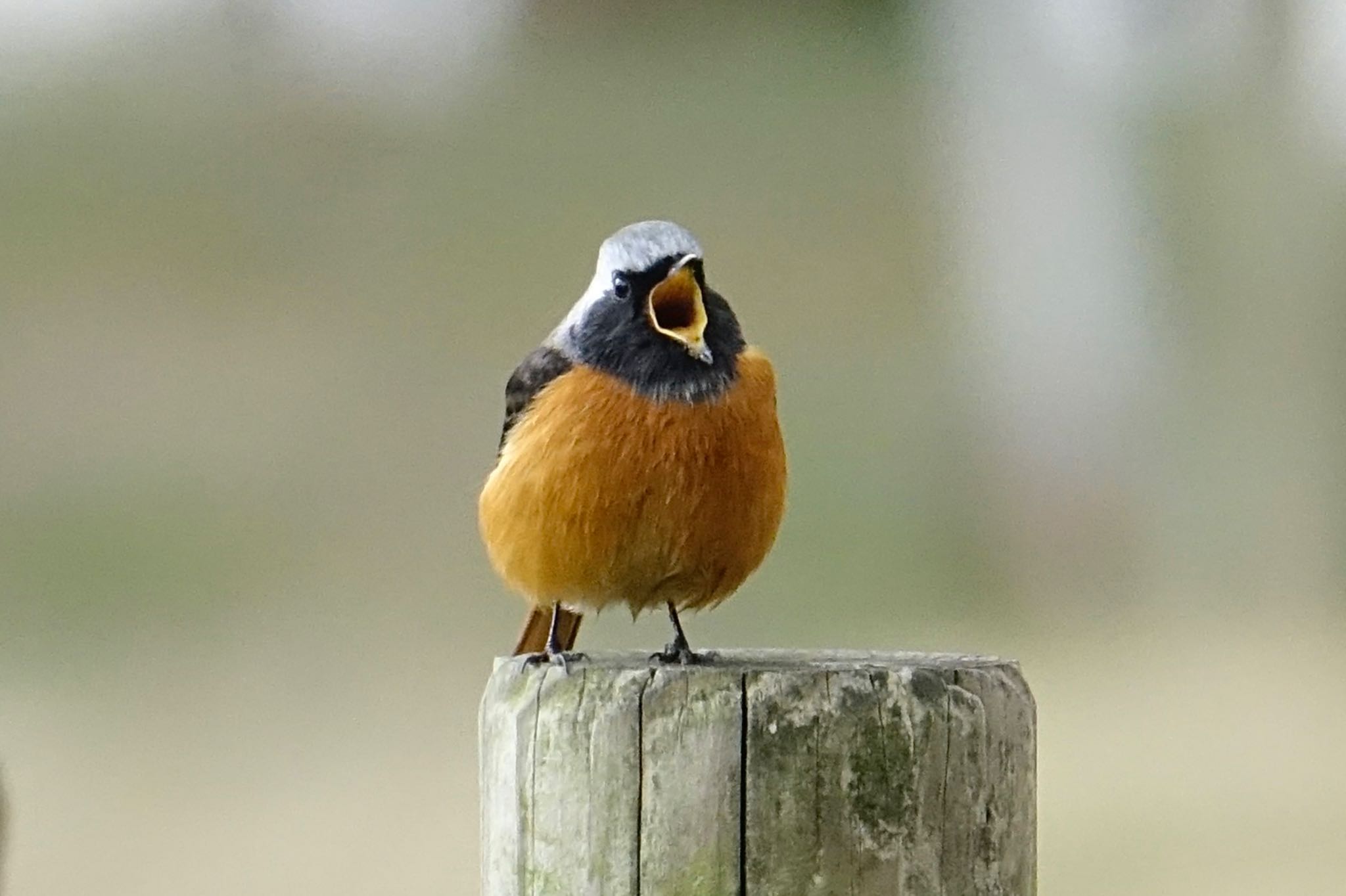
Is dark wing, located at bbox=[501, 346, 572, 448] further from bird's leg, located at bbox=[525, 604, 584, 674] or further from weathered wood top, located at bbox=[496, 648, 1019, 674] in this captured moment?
weathered wood top, located at bbox=[496, 648, 1019, 674]

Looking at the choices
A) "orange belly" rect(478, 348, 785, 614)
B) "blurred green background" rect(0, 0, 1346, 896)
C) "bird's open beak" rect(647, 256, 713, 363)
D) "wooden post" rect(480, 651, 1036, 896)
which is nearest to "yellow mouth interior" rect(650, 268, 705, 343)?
"bird's open beak" rect(647, 256, 713, 363)

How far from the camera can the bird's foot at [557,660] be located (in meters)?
1.75

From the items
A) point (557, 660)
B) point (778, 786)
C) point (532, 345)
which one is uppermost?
point (532, 345)

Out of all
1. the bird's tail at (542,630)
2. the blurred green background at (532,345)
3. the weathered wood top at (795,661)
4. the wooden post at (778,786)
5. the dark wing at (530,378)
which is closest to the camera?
the wooden post at (778,786)

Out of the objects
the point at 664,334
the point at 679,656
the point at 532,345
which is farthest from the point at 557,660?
the point at 532,345

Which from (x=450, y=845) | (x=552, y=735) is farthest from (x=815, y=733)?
(x=450, y=845)

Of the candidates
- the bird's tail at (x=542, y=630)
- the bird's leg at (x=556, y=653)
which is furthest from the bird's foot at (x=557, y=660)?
the bird's tail at (x=542, y=630)

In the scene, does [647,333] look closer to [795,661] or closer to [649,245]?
[649,245]

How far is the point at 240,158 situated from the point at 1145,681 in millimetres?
3350

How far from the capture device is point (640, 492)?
7.13 feet

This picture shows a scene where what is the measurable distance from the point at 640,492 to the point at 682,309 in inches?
12.5

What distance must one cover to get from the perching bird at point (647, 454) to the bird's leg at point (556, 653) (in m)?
0.02

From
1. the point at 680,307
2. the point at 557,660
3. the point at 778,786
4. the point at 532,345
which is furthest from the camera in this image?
the point at 532,345

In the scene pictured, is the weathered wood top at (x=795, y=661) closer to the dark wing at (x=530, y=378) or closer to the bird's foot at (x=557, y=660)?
the bird's foot at (x=557, y=660)
